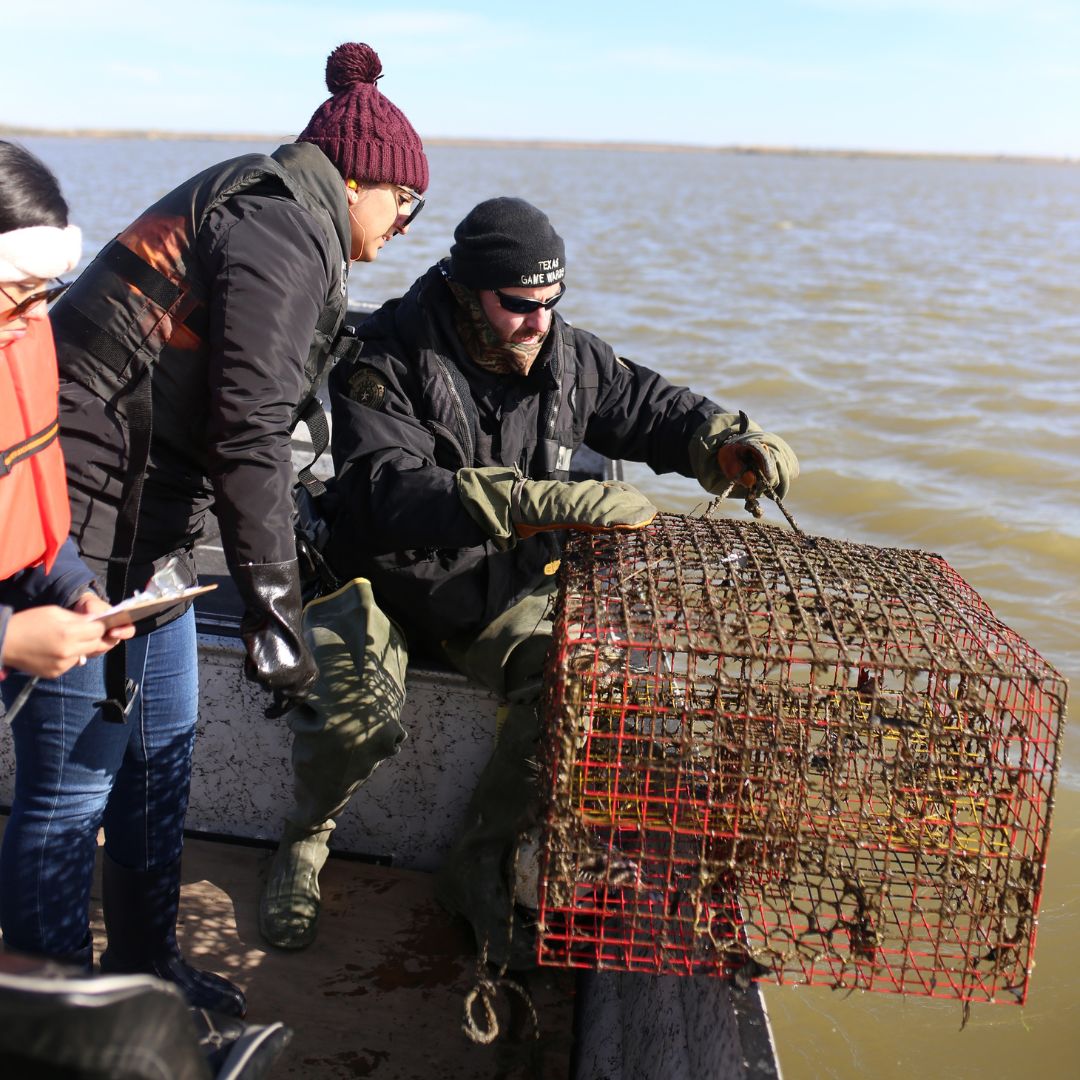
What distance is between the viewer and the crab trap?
234cm

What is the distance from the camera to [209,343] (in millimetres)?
2225

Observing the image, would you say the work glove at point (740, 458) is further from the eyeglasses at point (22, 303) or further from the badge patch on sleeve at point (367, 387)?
the eyeglasses at point (22, 303)

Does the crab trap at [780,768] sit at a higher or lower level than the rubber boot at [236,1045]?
higher

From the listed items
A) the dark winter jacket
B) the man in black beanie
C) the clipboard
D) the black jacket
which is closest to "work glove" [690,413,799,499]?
the man in black beanie

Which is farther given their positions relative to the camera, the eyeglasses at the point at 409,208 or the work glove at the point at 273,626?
the eyeglasses at the point at 409,208

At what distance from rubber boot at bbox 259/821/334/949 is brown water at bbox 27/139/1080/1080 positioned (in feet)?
4.77

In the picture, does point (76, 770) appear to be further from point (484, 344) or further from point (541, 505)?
point (484, 344)

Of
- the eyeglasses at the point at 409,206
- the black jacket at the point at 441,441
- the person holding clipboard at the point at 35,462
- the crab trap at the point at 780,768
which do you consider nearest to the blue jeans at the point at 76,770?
the person holding clipboard at the point at 35,462

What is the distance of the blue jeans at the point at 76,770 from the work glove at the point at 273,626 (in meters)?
0.26

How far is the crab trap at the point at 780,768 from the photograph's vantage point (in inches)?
92.0

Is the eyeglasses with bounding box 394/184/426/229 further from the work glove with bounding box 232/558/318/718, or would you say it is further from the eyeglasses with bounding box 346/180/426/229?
the work glove with bounding box 232/558/318/718

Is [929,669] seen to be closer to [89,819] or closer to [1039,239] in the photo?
[89,819]

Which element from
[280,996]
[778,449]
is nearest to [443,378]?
[778,449]

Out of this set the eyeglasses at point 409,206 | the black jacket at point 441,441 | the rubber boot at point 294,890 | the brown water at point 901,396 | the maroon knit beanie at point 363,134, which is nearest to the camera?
the maroon knit beanie at point 363,134
